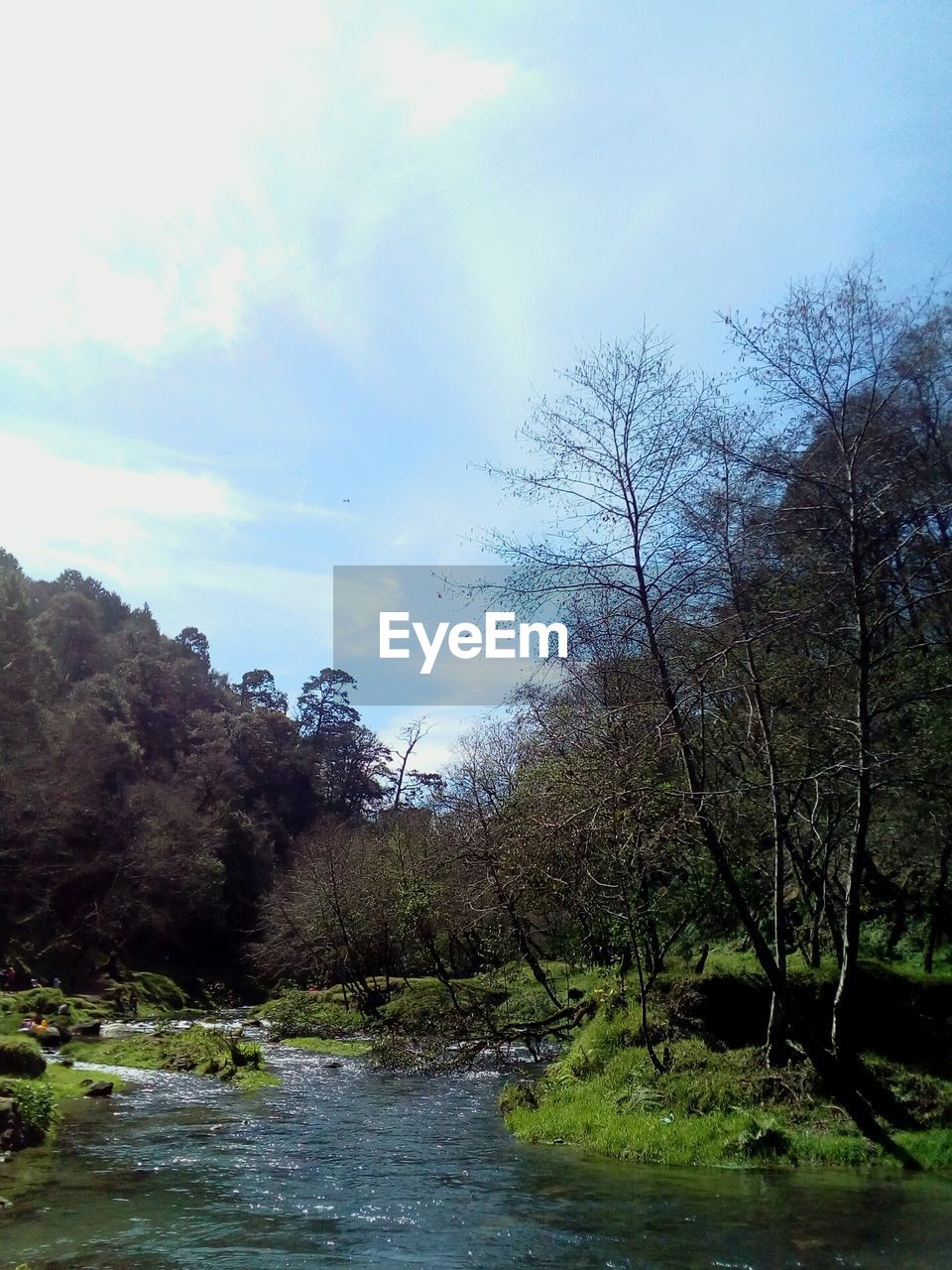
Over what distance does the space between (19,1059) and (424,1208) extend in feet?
33.3

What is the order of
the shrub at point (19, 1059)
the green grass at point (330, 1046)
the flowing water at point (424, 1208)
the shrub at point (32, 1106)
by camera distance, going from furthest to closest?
1. the green grass at point (330, 1046)
2. the shrub at point (19, 1059)
3. the shrub at point (32, 1106)
4. the flowing water at point (424, 1208)

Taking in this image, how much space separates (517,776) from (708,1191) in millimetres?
8245

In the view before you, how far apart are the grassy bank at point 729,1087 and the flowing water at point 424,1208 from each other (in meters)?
0.59

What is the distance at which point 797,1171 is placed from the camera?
451 inches

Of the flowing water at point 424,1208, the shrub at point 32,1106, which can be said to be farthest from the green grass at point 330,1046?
the shrub at point 32,1106

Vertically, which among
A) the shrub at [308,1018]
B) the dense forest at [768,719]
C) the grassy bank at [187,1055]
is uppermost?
the dense forest at [768,719]

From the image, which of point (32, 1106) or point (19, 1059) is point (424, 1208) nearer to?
point (32, 1106)

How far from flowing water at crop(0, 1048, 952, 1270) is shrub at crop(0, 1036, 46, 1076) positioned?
2377 millimetres

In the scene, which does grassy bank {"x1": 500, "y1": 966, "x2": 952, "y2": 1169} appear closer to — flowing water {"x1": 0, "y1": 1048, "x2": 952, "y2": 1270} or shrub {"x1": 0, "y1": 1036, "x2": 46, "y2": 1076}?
flowing water {"x1": 0, "y1": 1048, "x2": 952, "y2": 1270}

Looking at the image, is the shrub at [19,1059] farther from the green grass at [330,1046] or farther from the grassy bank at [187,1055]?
the green grass at [330,1046]

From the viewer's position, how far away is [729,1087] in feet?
43.9

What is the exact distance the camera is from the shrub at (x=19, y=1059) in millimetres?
17016

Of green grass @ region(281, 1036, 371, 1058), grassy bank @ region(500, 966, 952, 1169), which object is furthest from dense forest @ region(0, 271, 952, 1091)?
green grass @ region(281, 1036, 371, 1058)

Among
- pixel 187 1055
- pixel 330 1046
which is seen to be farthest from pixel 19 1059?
pixel 330 1046
